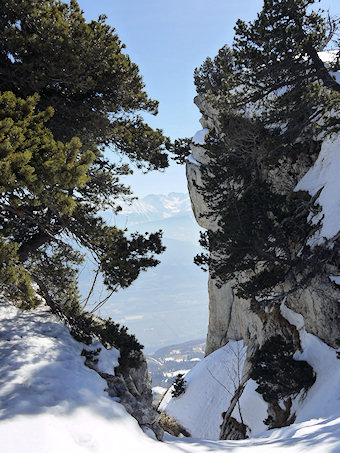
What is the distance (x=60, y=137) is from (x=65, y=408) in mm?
7703

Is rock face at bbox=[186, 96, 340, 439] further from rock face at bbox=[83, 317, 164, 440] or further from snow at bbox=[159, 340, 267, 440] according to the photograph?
A: rock face at bbox=[83, 317, 164, 440]

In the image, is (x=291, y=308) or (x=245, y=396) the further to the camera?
(x=245, y=396)

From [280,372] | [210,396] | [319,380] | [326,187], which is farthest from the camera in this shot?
[210,396]

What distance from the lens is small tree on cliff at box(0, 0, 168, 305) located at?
604 cm

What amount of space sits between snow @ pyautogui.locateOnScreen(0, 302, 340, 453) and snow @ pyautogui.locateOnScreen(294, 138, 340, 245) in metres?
5.35

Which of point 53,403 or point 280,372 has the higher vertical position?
point 53,403

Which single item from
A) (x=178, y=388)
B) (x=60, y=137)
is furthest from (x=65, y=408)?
(x=178, y=388)

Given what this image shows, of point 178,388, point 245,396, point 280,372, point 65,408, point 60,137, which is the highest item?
point 60,137

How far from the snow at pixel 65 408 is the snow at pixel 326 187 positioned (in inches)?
211

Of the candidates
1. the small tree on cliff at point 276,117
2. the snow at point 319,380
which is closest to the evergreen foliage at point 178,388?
the snow at point 319,380

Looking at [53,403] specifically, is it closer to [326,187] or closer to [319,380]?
[319,380]

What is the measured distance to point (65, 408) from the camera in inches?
202

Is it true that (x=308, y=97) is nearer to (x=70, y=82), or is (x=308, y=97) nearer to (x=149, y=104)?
(x=149, y=104)

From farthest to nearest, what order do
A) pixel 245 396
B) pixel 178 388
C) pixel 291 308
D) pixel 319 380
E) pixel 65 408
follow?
pixel 178 388
pixel 245 396
pixel 291 308
pixel 319 380
pixel 65 408
